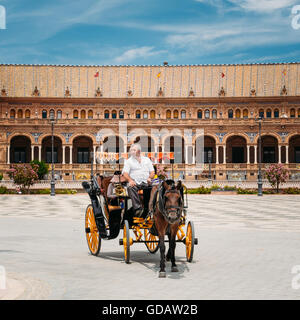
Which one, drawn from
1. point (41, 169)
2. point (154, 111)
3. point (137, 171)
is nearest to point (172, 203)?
point (137, 171)

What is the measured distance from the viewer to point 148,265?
32.4 ft

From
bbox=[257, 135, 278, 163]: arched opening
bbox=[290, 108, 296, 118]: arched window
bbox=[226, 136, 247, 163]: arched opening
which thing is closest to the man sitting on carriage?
bbox=[226, 136, 247, 163]: arched opening

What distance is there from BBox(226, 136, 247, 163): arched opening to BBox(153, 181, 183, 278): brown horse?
54755 millimetres

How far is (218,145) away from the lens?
202 ft

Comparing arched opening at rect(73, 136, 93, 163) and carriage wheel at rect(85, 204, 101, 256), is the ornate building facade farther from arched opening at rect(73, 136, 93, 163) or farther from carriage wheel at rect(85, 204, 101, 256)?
carriage wheel at rect(85, 204, 101, 256)

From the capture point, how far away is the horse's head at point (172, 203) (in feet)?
28.6

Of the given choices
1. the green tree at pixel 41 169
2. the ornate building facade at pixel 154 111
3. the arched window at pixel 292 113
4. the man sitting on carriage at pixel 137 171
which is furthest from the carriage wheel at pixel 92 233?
the arched window at pixel 292 113

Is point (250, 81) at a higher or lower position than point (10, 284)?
higher

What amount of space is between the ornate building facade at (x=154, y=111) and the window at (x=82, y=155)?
0.13m

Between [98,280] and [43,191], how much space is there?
29.9 m

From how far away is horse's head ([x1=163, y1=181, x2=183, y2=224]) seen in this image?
8.72 meters

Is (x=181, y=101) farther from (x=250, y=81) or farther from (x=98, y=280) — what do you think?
(x=98, y=280)

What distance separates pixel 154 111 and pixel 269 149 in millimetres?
15124
